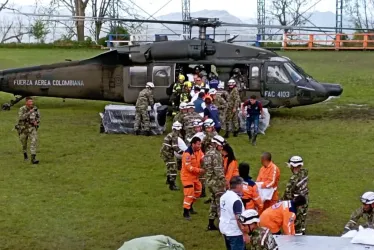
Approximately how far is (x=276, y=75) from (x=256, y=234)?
12748mm

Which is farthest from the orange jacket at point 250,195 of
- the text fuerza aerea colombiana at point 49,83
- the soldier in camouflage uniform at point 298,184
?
the text fuerza aerea colombiana at point 49,83

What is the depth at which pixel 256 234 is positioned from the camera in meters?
7.04

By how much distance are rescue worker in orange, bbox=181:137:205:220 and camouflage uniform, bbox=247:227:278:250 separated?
3.42 meters

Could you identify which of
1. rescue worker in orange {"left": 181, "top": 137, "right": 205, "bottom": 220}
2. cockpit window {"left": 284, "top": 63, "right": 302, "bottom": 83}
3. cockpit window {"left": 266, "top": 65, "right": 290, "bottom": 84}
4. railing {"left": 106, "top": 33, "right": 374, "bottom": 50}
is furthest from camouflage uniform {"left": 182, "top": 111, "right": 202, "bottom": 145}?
railing {"left": 106, "top": 33, "right": 374, "bottom": 50}

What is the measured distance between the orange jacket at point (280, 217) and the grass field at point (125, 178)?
4.81 feet

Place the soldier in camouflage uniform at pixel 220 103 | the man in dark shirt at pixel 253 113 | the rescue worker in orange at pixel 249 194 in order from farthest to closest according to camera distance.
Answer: the soldier in camouflage uniform at pixel 220 103
the man in dark shirt at pixel 253 113
the rescue worker in orange at pixel 249 194

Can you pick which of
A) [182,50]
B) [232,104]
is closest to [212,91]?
[232,104]

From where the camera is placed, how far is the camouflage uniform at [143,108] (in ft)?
56.7

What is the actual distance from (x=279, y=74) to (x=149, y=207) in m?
9.05

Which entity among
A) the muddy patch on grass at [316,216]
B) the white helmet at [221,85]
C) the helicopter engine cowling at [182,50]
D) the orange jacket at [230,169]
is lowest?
the muddy patch on grass at [316,216]

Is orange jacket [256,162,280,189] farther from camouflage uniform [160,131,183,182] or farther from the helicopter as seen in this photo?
the helicopter

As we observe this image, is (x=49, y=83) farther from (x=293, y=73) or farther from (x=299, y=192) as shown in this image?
(x=299, y=192)

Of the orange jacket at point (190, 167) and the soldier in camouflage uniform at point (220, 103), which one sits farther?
the soldier in camouflage uniform at point (220, 103)

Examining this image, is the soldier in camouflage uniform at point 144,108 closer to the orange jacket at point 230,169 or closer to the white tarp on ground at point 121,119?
the white tarp on ground at point 121,119
